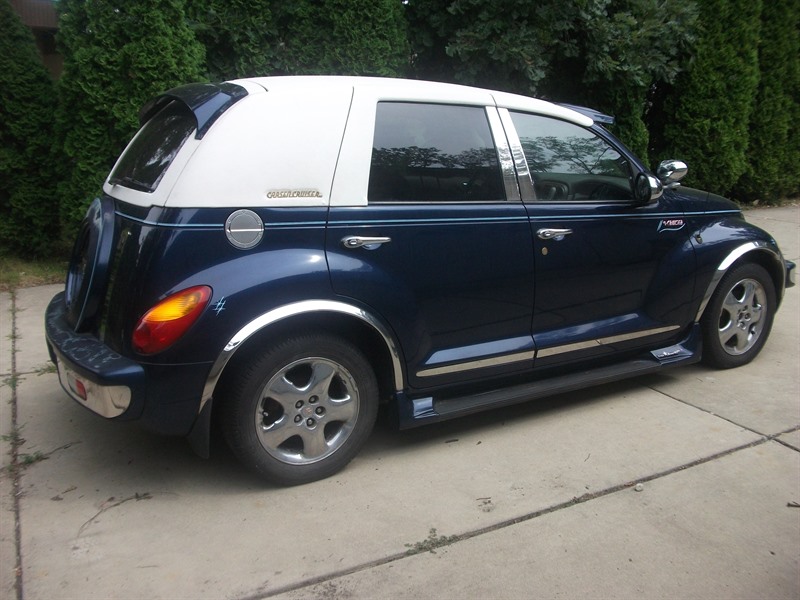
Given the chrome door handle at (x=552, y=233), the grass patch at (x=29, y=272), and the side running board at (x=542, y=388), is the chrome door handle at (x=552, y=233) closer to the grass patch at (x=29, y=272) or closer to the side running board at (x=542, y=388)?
the side running board at (x=542, y=388)

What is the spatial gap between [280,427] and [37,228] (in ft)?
15.3

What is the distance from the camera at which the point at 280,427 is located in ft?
11.0

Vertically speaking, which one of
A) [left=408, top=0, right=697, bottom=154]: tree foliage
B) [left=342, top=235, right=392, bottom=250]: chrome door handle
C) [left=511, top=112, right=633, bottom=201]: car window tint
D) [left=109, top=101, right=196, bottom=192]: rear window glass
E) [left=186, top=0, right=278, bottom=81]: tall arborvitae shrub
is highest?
[left=408, top=0, right=697, bottom=154]: tree foliage

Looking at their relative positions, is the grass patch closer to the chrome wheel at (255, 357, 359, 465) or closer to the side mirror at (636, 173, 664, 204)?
the chrome wheel at (255, 357, 359, 465)

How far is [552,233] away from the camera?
155 inches

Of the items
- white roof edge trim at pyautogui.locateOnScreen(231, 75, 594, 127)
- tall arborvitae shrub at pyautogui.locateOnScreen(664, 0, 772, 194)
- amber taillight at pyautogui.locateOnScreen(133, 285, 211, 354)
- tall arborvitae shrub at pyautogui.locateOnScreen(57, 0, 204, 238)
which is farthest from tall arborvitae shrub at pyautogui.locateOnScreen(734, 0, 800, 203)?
amber taillight at pyautogui.locateOnScreen(133, 285, 211, 354)

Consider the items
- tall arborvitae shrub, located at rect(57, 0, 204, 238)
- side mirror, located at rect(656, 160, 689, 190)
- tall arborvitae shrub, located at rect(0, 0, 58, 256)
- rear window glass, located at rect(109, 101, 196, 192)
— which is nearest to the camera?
rear window glass, located at rect(109, 101, 196, 192)

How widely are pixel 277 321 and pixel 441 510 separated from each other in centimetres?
113

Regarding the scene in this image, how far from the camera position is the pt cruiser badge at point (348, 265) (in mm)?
3096

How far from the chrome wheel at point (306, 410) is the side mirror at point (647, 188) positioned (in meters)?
2.08

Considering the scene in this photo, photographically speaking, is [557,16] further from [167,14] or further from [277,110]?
[277,110]

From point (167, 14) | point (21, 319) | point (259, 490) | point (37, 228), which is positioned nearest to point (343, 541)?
point (259, 490)

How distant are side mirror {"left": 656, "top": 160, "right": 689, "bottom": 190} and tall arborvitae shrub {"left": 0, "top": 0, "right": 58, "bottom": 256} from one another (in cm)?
528

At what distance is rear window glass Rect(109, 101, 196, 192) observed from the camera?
3.33m
